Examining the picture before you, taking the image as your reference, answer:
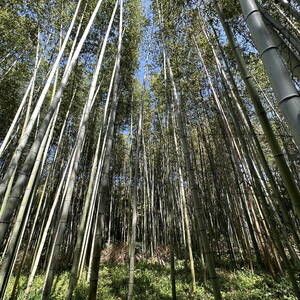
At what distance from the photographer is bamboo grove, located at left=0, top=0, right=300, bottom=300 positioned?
174 cm

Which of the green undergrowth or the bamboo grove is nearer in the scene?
the bamboo grove

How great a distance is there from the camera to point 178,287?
150 inches

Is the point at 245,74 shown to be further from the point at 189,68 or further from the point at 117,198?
the point at 117,198

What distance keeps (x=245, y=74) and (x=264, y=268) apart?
15.3ft

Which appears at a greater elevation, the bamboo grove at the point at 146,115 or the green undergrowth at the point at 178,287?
the bamboo grove at the point at 146,115

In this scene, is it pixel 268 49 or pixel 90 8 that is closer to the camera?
pixel 268 49

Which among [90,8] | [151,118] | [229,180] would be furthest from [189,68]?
[151,118]

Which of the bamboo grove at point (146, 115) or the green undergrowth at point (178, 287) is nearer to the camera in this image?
the bamboo grove at point (146, 115)

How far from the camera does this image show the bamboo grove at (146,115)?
1741mm

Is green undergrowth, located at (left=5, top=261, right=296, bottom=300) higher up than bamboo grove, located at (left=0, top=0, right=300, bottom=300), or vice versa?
bamboo grove, located at (left=0, top=0, right=300, bottom=300)

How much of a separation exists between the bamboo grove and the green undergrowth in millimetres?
203

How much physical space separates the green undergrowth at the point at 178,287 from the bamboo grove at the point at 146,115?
8.0 inches

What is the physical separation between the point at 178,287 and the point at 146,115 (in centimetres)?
539

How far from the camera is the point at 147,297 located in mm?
3605
